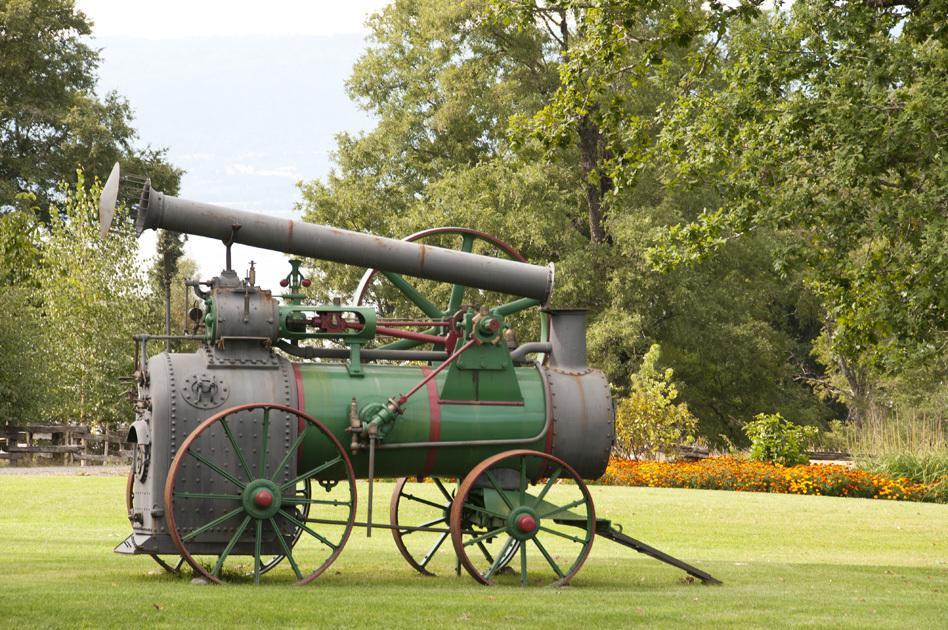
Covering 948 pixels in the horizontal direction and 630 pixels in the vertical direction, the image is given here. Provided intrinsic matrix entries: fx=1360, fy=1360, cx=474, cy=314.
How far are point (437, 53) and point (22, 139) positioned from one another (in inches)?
Result: 661

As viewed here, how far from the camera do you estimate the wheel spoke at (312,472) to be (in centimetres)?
1133

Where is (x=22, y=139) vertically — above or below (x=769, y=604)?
above

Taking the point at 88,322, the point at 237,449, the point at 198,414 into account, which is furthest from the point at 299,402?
the point at 88,322

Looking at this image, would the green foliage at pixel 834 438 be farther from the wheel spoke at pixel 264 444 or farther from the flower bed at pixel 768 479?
the wheel spoke at pixel 264 444

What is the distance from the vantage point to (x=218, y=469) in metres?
11.0

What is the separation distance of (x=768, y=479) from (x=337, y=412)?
16.2 meters

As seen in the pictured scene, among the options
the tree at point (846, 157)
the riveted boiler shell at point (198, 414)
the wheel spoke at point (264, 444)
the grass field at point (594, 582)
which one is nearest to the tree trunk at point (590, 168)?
the grass field at point (594, 582)

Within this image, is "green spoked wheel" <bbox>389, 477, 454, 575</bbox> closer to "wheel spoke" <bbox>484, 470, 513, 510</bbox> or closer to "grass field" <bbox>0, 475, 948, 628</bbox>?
"grass field" <bbox>0, 475, 948, 628</bbox>

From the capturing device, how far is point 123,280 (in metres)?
33.7

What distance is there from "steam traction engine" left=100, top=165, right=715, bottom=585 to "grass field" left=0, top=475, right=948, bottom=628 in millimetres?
536

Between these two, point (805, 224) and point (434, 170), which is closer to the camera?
point (805, 224)

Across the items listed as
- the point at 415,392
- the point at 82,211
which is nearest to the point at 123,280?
the point at 82,211

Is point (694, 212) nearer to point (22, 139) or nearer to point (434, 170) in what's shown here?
point (434, 170)

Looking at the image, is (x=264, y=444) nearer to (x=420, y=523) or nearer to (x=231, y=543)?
(x=231, y=543)
